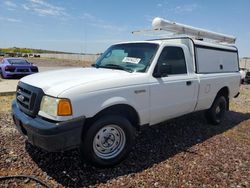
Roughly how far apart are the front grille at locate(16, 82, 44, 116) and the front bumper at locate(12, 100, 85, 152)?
15 cm

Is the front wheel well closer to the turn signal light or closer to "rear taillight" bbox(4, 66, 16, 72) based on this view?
the turn signal light

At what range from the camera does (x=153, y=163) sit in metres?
4.26

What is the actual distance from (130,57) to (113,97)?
126 cm

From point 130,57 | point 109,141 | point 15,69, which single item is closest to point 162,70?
point 130,57

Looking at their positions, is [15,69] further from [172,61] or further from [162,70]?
[162,70]

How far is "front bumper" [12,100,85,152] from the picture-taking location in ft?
10.8

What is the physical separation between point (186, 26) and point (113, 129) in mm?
3558

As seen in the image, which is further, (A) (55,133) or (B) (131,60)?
(B) (131,60)

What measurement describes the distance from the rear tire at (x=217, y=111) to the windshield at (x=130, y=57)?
2.72 meters

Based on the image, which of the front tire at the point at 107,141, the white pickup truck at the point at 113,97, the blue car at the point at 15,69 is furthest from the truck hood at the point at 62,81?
the blue car at the point at 15,69

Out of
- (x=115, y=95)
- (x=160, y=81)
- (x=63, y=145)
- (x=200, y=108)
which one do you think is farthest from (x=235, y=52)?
(x=63, y=145)

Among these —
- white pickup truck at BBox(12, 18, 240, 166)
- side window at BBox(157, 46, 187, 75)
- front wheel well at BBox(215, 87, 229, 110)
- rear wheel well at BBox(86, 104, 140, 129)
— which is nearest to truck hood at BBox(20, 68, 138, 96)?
white pickup truck at BBox(12, 18, 240, 166)

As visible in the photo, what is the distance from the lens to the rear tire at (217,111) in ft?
21.3

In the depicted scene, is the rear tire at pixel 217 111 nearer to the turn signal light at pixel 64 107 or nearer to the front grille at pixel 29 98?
the turn signal light at pixel 64 107
